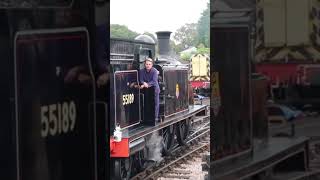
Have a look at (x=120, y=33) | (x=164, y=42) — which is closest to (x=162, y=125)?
(x=164, y=42)

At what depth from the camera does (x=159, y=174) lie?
8.05 meters

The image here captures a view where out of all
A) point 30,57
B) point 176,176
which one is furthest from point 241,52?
point 176,176

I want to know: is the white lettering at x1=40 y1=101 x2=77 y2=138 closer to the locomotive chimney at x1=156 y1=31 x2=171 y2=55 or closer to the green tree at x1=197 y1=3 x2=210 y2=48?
the green tree at x1=197 y1=3 x2=210 y2=48

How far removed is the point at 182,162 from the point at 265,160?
7007 millimetres

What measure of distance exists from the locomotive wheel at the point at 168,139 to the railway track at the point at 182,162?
0.12 metres

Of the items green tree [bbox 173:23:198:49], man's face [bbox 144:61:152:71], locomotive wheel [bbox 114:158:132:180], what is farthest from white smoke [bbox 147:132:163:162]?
green tree [bbox 173:23:198:49]

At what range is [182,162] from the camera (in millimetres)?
9141

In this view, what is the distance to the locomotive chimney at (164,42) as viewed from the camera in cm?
1252

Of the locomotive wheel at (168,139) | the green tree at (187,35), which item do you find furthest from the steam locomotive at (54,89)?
the green tree at (187,35)


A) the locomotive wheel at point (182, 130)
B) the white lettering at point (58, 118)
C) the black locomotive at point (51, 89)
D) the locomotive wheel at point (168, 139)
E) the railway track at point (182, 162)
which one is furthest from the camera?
the locomotive wheel at point (182, 130)

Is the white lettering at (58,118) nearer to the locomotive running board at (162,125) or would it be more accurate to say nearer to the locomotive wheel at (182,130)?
the locomotive running board at (162,125)

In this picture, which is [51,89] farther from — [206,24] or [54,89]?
[206,24]

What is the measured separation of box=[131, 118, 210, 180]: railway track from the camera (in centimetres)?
790

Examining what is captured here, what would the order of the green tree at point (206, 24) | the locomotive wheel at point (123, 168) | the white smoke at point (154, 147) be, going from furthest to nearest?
the white smoke at point (154, 147), the locomotive wheel at point (123, 168), the green tree at point (206, 24)
